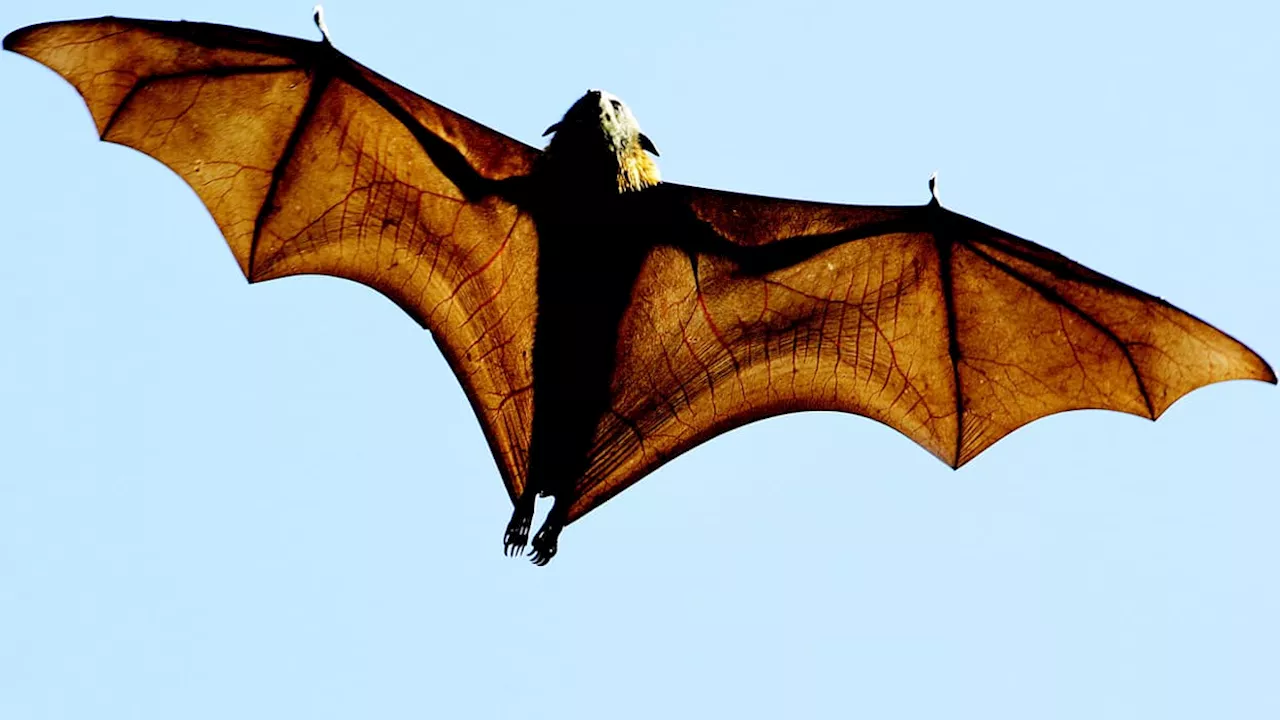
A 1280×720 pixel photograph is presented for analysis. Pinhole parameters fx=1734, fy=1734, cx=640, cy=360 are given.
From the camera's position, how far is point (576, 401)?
1218cm

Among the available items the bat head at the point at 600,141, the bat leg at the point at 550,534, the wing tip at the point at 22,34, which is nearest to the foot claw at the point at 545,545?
the bat leg at the point at 550,534

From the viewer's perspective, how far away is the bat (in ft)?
37.8

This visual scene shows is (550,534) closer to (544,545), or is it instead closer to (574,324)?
(544,545)

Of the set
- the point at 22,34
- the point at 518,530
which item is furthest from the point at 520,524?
the point at 22,34

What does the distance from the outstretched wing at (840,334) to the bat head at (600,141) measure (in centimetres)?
46

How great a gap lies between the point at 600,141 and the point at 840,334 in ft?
7.30

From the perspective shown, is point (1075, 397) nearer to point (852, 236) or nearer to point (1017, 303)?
point (1017, 303)

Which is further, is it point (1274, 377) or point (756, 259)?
point (756, 259)

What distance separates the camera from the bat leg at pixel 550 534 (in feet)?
38.4

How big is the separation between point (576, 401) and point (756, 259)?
1.61 m

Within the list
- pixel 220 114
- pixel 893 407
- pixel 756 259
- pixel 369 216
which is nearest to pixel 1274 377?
pixel 893 407

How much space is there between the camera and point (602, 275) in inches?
473

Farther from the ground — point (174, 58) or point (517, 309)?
point (174, 58)

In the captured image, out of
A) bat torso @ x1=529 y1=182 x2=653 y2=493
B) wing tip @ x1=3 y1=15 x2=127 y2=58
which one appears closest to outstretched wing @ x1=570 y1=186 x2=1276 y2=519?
bat torso @ x1=529 y1=182 x2=653 y2=493
